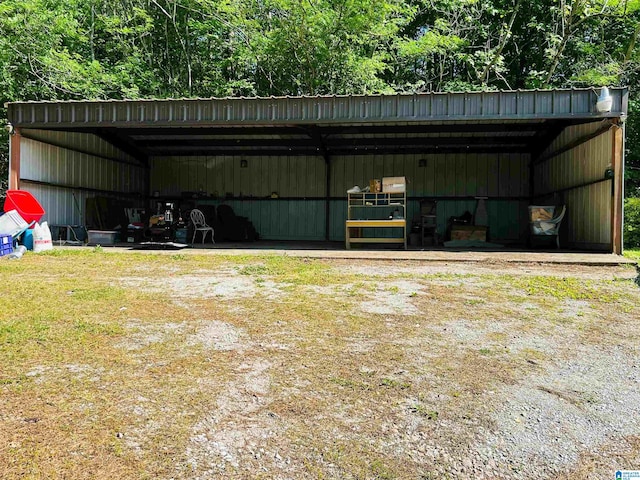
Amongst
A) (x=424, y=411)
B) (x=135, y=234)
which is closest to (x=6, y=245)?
(x=135, y=234)

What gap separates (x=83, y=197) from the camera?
41.8 ft

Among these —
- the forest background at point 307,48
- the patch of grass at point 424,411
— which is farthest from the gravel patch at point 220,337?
the forest background at point 307,48

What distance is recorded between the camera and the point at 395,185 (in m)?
10.9

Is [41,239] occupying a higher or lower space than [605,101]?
lower

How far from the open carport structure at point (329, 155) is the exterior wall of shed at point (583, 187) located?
43 millimetres

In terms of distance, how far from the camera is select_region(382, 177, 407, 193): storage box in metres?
10.8

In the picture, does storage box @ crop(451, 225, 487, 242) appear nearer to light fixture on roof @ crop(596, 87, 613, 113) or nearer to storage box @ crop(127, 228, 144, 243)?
light fixture on roof @ crop(596, 87, 613, 113)

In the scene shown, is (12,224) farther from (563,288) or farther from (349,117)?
(563,288)

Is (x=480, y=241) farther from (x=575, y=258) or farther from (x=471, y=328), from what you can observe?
(x=471, y=328)

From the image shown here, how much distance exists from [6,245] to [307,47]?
12.0 metres

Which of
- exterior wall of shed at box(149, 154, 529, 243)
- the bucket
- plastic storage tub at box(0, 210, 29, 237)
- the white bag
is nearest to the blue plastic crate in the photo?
plastic storage tub at box(0, 210, 29, 237)

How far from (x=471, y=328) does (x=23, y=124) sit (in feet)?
34.3

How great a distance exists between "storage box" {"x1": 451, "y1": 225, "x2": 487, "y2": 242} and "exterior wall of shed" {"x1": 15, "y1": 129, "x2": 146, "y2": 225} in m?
9.85

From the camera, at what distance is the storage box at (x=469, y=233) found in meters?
12.5
